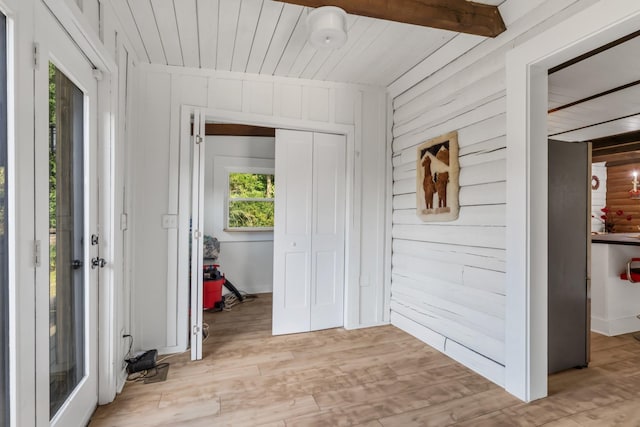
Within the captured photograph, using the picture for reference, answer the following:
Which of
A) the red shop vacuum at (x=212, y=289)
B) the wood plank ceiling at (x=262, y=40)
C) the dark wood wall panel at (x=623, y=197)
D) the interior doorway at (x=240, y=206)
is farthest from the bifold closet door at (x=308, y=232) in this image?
the dark wood wall panel at (x=623, y=197)

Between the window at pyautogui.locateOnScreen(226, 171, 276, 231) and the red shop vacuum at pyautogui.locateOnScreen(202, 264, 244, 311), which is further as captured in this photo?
the window at pyautogui.locateOnScreen(226, 171, 276, 231)

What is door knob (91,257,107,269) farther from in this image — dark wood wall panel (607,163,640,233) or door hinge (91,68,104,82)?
dark wood wall panel (607,163,640,233)

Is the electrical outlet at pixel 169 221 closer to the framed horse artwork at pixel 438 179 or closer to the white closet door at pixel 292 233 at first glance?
the white closet door at pixel 292 233

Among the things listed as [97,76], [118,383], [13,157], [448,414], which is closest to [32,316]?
[13,157]

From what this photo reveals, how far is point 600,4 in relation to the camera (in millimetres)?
1586

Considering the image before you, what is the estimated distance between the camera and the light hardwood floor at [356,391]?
1819mm

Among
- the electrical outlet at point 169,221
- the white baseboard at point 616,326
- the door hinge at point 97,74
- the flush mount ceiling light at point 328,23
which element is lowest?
the white baseboard at point 616,326

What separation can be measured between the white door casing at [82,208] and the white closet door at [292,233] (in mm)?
1520

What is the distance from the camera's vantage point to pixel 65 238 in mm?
1568

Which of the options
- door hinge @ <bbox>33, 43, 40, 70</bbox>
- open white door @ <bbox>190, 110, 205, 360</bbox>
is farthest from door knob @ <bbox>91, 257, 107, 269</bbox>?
door hinge @ <bbox>33, 43, 40, 70</bbox>

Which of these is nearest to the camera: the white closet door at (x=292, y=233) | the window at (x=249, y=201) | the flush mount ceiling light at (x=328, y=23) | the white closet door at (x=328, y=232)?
the flush mount ceiling light at (x=328, y=23)

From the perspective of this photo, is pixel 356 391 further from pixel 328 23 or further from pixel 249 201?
pixel 249 201

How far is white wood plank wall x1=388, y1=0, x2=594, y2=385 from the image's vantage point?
215cm

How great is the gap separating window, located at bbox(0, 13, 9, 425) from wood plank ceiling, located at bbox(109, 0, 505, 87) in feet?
4.00
